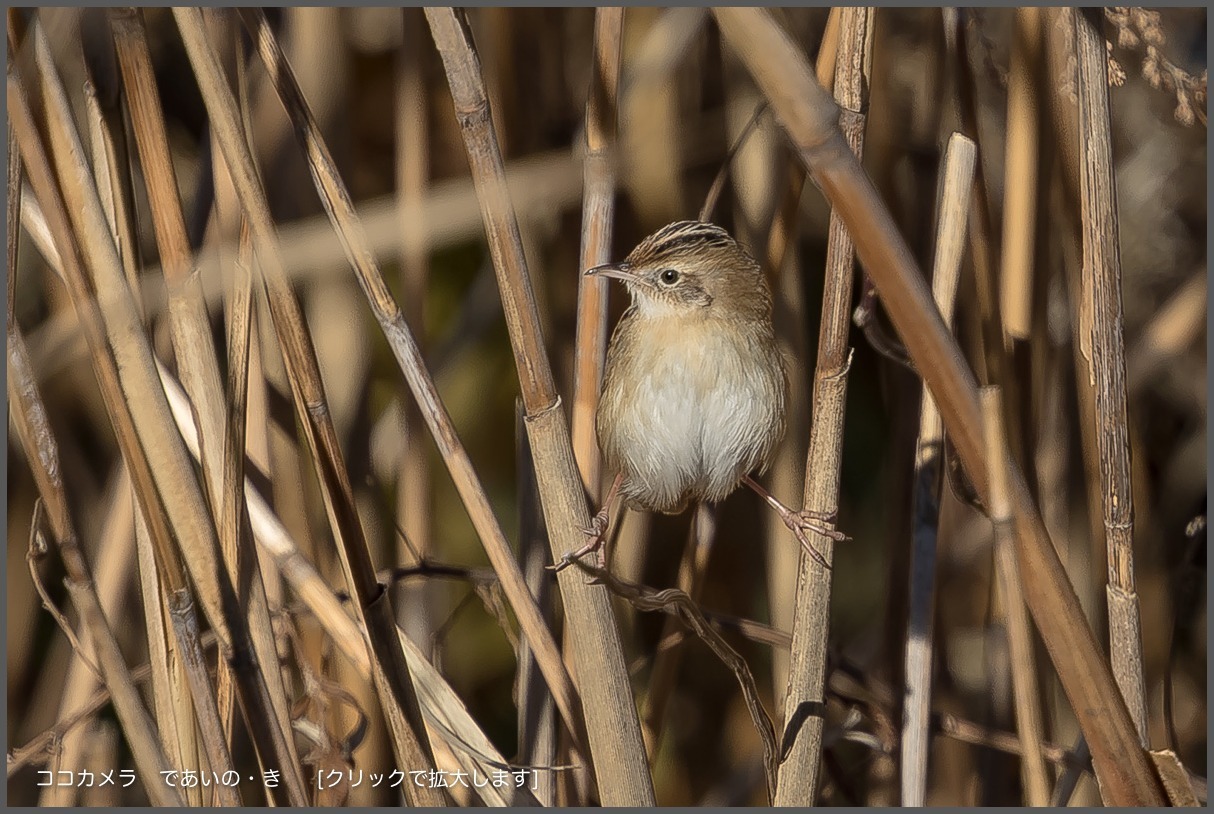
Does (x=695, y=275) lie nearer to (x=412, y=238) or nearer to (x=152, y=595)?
(x=412, y=238)

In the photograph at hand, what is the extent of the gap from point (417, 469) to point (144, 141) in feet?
3.21

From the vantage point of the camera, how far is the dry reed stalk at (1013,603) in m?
1.28

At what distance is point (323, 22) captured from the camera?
7.64 ft

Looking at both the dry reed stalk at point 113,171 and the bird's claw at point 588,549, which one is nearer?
the bird's claw at point 588,549

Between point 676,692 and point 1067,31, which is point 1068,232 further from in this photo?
point 676,692

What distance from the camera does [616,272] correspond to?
75.6 inches

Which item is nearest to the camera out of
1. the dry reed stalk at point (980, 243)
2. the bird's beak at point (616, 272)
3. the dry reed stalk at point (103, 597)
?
the bird's beak at point (616, 272)

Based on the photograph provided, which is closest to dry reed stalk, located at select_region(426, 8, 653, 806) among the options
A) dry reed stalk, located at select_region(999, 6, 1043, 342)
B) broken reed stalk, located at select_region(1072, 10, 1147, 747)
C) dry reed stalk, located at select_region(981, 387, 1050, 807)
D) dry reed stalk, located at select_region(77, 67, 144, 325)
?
dry reed stalk, located at select_region(981, 387, 1050, 807)

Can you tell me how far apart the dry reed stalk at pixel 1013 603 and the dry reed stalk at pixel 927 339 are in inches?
0.6

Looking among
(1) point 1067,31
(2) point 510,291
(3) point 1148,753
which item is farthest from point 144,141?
(3) point 1148,753

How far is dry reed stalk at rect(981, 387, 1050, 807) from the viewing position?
4.21ft

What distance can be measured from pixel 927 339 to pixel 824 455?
54 centimetres

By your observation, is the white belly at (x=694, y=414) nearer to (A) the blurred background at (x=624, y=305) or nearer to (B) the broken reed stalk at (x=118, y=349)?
(A) the blurred background at (x=624, y=305)

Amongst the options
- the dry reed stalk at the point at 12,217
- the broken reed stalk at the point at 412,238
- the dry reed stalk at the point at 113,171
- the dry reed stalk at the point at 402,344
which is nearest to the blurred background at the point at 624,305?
the broken reed stalk at the point at 412,238
